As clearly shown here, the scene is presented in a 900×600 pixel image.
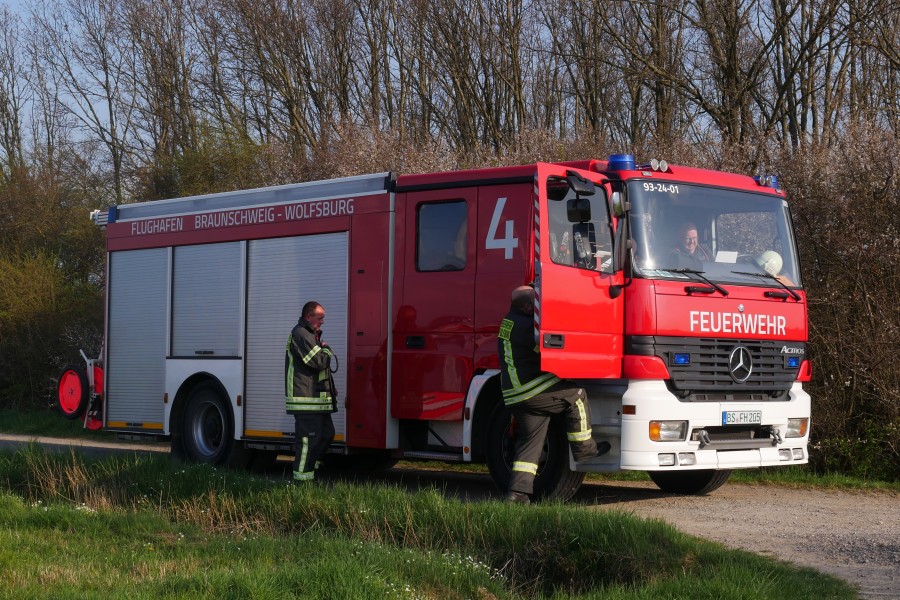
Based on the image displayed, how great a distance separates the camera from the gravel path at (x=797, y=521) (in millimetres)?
7410

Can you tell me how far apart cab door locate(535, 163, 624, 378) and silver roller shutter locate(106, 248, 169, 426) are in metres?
6.01

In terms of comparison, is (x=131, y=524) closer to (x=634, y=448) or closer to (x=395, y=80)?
(x=634, y=448)

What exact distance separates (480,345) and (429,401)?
0.81m

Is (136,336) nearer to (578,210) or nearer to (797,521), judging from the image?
(578,210)

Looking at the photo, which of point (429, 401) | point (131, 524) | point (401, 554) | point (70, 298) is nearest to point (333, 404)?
point (429, 401)

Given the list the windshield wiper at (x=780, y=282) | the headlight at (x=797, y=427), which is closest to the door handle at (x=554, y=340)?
the windshield wiper at (x=780, y=282)

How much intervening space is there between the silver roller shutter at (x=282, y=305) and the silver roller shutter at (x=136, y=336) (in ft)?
5.35

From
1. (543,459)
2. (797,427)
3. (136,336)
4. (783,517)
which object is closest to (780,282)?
(797,427)

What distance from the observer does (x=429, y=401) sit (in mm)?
10359

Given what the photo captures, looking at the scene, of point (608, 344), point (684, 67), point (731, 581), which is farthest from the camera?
point (684, 67)

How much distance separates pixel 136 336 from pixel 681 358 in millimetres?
7151

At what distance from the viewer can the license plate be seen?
376 inches

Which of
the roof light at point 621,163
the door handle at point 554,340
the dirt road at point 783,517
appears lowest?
the dirt road at point 783,517

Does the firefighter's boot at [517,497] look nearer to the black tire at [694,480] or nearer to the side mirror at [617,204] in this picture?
the side mirror at [617,204]
